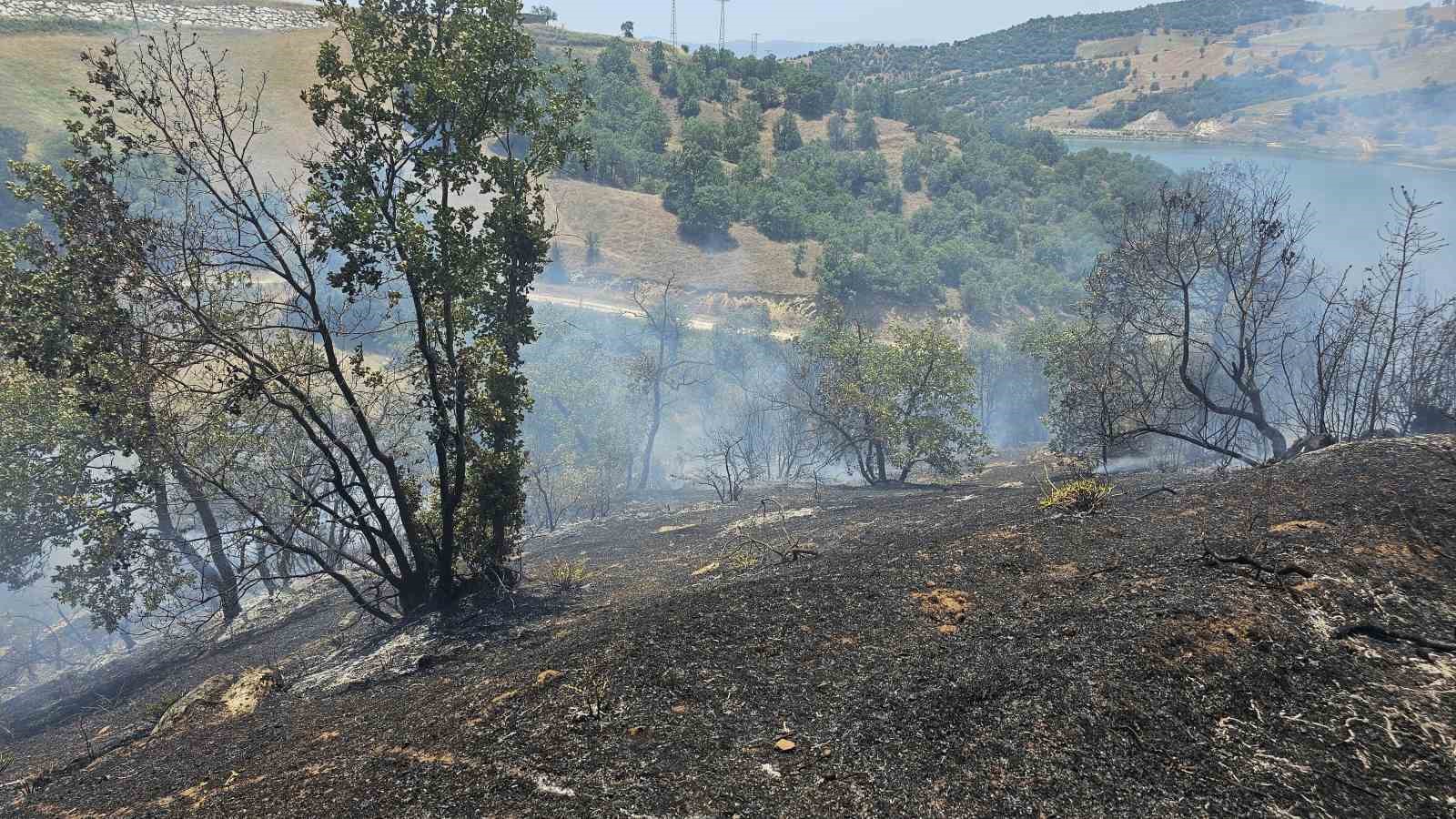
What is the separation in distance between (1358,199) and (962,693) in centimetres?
7378

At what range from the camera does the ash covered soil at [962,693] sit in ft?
16.0

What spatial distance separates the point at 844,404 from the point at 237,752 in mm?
17592

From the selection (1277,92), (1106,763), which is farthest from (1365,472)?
(1277,92)

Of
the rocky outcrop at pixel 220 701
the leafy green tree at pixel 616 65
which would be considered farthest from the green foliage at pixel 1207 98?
the rocky outcrop at pixel 220 701

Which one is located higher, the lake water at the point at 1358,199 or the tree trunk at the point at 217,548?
the lake water at the point at 1358,199

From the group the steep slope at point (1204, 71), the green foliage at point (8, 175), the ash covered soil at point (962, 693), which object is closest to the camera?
the ash covered soil at point (962, 693)

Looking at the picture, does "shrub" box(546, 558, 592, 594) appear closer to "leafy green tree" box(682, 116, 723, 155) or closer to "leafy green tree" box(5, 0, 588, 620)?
"leafy green tree" box(5, 0, 588, 620)

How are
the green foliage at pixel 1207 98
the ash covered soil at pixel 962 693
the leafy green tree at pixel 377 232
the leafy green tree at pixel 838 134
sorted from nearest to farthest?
the ash covered soil at pixel 962 693
the leafy green tree at pixel 377 232
the leafy green tree at pixel 838 134
the green foliage at pixel 1207 98

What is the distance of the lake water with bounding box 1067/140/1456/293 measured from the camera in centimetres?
5500

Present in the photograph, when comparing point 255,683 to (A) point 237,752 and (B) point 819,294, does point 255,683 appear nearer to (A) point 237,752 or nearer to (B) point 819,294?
(A) point 237,752

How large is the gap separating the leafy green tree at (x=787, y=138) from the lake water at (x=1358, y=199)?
33993 mm

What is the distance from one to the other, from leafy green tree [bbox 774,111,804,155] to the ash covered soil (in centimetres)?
6780

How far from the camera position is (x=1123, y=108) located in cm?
9700

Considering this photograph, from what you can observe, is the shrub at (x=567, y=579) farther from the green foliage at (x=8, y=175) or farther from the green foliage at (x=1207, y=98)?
the green foliage at (x=1207, y=98)
